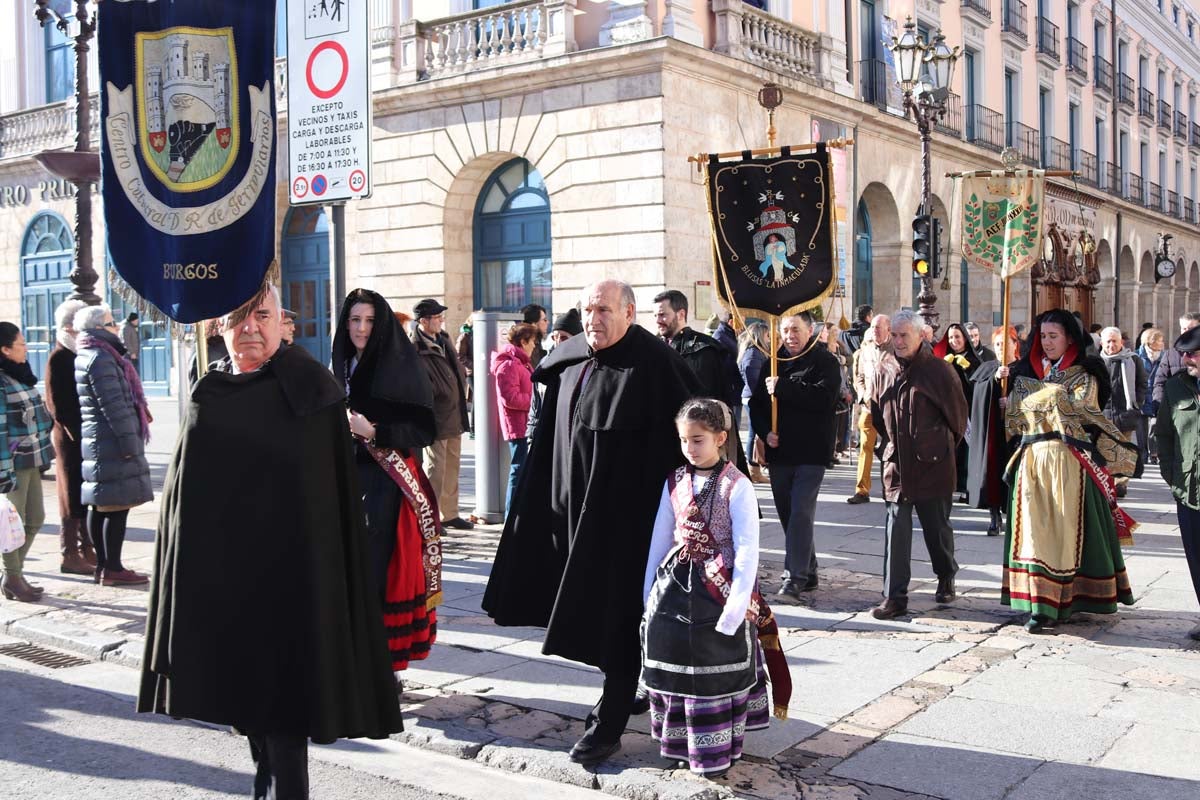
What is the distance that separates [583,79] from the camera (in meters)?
17.4

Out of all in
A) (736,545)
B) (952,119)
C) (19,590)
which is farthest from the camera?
(952,119)

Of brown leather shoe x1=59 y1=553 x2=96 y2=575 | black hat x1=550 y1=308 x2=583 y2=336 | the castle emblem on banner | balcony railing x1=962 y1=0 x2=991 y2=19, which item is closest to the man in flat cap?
black hat x1=550 y1=308 x2=583 y2=336

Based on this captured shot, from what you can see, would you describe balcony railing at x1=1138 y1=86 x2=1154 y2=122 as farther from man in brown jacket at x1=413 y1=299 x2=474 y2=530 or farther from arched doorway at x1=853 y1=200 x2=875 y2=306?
man in brown jacket at x1=413 y1=299 x2=474 y2=530

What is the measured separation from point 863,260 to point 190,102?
63.2 ft

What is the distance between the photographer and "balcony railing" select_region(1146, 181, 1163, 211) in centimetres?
4059

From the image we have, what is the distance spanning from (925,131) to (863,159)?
→ 5.92 meters

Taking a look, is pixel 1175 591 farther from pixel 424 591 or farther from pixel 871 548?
pixel 424 591

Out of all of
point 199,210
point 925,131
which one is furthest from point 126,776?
point 925,131

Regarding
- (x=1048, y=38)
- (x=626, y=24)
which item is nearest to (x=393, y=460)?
(x=626, y=24)

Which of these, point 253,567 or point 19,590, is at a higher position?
point 253,567

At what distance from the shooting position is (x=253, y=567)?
Result: 3.62 m

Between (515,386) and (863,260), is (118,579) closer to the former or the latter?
(515,386)

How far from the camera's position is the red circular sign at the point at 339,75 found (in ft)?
19.3

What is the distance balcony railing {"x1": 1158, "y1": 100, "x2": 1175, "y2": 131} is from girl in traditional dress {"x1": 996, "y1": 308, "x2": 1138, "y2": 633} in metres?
40.8
